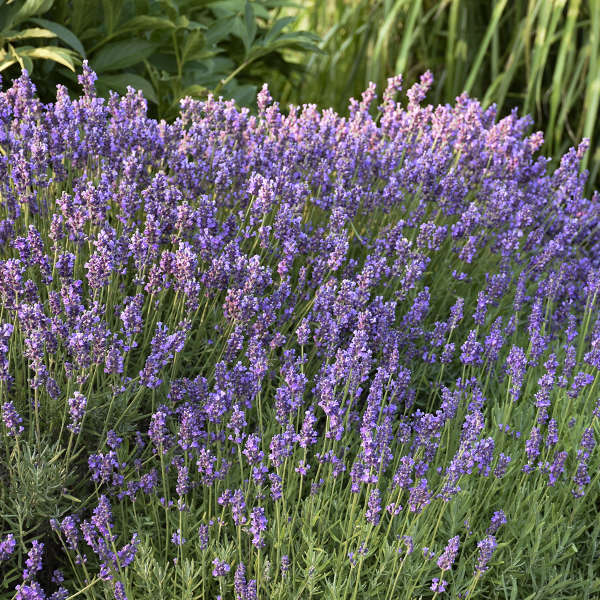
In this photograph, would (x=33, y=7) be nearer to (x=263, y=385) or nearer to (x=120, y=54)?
(x=120, y=54)

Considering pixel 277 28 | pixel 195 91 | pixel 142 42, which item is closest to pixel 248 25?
pixel 277 28

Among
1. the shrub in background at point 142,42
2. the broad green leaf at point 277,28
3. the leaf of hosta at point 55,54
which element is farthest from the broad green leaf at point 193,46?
the leaf of hosta at point 55,54

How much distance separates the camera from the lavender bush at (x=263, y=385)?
1.98 m

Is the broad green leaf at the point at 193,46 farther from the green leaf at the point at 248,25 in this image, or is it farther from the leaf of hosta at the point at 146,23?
the green leaf at the point at 248,25

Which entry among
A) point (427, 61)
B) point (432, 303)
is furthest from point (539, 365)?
point (427, 61)

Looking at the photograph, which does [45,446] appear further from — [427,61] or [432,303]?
[427,61]

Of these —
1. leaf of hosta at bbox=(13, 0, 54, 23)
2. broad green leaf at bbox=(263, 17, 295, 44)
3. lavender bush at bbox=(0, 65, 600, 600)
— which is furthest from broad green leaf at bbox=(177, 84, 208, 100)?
lavender bush at bbox=(0, 65, 600, 600)

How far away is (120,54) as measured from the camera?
161 inches

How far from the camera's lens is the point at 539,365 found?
306 centimetres

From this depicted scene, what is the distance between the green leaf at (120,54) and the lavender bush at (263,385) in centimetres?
115

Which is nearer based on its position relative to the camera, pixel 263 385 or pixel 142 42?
pixel 263 385

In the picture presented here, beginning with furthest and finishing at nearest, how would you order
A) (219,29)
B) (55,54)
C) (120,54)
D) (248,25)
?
(219,29), (248,25), (120,54), (55,54)

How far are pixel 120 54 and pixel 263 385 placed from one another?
225 centimetres

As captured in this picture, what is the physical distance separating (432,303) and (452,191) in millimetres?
453
